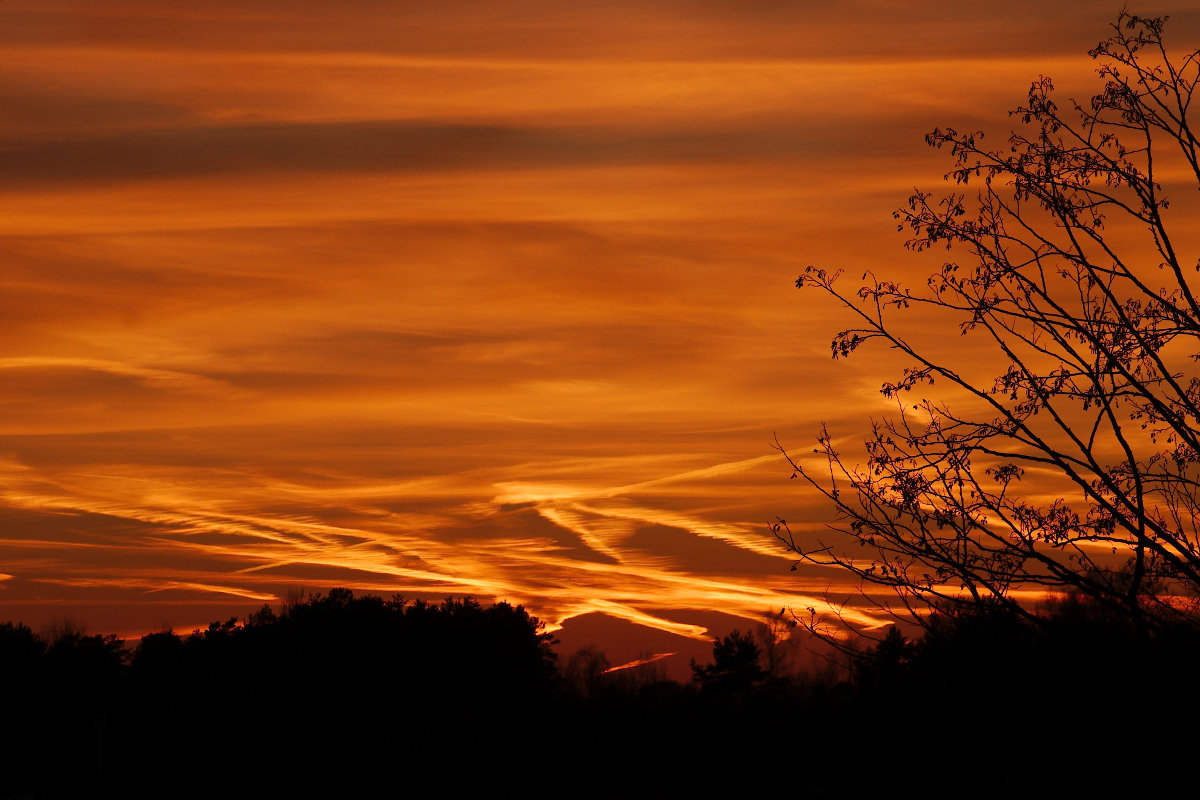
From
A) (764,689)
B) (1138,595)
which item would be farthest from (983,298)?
(764,689)

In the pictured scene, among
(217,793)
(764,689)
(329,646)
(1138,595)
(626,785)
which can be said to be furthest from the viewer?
(329,646)

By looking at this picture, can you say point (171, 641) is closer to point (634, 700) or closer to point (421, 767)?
point (421, 767)

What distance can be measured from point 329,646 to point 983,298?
6569 centimetres

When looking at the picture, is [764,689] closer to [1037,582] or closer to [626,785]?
[1037,582]

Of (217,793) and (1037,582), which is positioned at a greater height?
(1037,582)

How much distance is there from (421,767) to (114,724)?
20.3 m

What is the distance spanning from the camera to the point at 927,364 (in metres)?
9.82

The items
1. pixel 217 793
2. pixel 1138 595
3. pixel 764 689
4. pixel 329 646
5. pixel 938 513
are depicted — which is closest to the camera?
pixel 1138 595

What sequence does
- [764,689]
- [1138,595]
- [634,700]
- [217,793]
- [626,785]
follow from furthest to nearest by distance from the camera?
[634,700] → [217,793] → [626,785] → [764,689] → [1138,595]

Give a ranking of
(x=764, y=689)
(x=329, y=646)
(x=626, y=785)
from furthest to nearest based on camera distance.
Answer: (x=329, y=646) < (x=626, y=785) < (x=764, y=689)

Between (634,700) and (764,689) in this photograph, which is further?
(634,700)

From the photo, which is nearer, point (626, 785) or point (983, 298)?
point (983, 298)

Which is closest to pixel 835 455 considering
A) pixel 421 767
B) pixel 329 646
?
pixel 421 767

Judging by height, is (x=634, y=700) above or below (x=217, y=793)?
above
